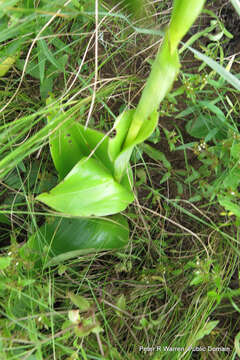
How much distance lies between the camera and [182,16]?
1.61 feet

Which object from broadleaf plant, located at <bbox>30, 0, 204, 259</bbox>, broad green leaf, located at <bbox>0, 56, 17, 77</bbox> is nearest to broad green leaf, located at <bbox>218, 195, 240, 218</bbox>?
broadleaf plant, located at <bbox>30, 0, 204, 259</bbox>

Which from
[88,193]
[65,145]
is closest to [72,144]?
[65,145]

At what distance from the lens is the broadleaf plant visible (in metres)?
0.64

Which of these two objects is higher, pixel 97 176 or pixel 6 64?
pixel 6 64

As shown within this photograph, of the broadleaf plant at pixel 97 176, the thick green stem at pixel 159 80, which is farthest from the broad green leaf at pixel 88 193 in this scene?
the thick green stem at pixel 159 80

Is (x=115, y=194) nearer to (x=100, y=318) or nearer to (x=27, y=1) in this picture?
(x=100, y=318)

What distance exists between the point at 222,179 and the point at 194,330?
0.36 metres

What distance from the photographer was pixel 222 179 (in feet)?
2.80

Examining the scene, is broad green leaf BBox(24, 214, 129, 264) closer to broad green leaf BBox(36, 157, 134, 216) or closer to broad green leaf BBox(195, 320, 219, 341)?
broad green leaf BBox(36, 157, 134, 216)

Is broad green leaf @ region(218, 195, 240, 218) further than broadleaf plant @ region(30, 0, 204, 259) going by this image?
Yes

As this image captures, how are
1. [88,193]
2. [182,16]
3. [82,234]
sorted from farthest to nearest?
[82,234] < [88,193] < [182,16]

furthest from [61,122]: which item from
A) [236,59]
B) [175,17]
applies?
[236,59]

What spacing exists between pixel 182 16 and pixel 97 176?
1.21ft

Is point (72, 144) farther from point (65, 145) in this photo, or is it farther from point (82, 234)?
point (82, 234)
